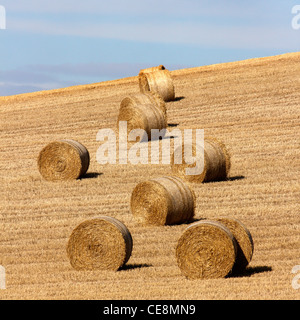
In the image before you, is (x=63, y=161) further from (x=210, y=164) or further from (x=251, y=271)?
(x=251, y=271)

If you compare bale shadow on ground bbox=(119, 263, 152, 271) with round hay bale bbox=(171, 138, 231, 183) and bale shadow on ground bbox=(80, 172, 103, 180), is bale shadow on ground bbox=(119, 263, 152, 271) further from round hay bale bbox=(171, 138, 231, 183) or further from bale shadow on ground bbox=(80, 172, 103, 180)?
bale shadow on ground bbox=(80, 172, 103, 180)

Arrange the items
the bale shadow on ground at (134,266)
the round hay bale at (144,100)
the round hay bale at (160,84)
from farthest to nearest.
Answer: the round hay bale at (160,84) < the round hay bale at (144,100) < the bale shadow on ground at (134,266)

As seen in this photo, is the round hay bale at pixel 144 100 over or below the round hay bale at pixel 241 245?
over

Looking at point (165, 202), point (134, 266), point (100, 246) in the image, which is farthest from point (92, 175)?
point (134, 266)

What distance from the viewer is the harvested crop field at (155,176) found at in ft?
39.3

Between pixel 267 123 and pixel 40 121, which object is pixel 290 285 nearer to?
pixel 267 123

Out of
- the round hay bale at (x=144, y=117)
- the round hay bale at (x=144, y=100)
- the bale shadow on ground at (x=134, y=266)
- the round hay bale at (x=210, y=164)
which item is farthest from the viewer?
the round hay bale at (x=144, y=100)

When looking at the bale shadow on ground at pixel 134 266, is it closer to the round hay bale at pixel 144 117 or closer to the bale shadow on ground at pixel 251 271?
the bale shadow on ground at pixel 251 271

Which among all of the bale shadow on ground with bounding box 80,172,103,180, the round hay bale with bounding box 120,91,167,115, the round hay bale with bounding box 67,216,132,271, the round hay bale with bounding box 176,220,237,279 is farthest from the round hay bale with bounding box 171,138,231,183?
the round hay bale with bounding box 176,220,237,279

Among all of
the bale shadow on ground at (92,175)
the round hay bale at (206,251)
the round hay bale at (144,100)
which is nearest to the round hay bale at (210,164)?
the bale shadow on ground at (92,175)

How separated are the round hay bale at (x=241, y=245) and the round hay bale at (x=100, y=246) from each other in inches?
79.2

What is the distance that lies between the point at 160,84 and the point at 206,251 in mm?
22038

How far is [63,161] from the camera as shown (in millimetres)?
21641

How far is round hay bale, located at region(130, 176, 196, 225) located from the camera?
16344 mm
